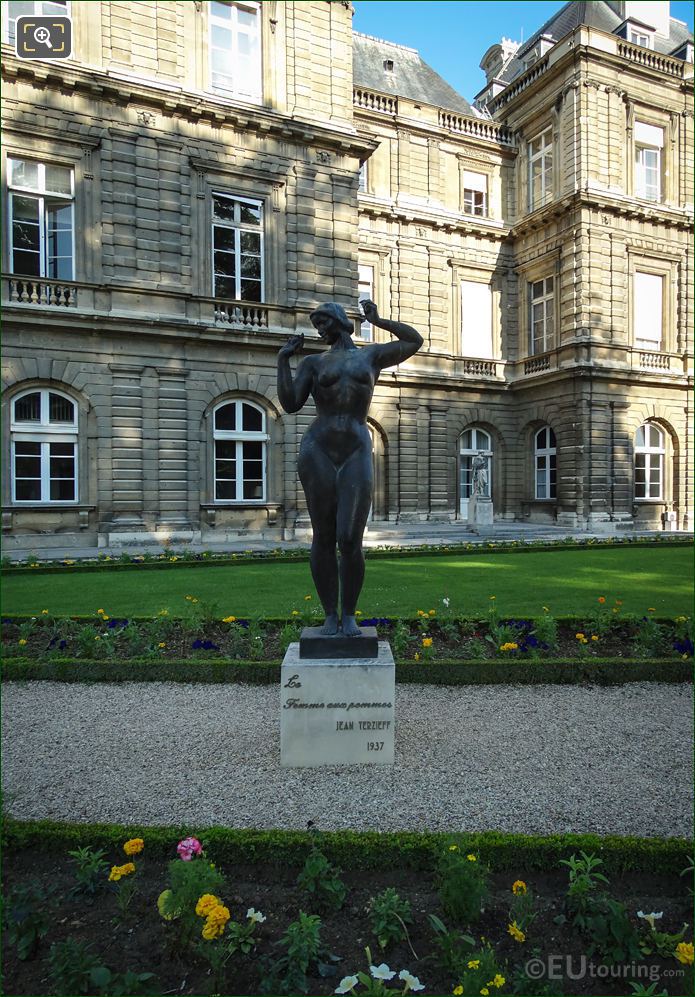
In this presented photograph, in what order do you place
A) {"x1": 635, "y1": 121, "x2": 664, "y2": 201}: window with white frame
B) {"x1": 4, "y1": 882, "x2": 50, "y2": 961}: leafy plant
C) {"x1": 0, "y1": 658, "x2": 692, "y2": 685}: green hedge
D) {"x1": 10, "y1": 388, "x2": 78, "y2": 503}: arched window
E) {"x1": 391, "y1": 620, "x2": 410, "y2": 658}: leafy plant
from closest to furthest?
{"x1": 4, "y1": 882, "x2": 50, "y2": 961}: leafy plant → {"x1": 0, "y1": 658, "x2": 692, "y2": 685}: green hedge → {"x1": 391, "y1": 620, "x2": 410, "y2": 658}: leafy plant → {"x1": 10, "y1": 388, "x2": 78, "y2": 503}: arched window → {"x1": 635, "y1": 121, "x2": 664, "y2": 201}: window with white frame

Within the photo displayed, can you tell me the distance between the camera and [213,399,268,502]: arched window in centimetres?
1944

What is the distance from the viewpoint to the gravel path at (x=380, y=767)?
3715 millimetres

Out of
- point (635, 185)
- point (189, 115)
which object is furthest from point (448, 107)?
point (189, 115)

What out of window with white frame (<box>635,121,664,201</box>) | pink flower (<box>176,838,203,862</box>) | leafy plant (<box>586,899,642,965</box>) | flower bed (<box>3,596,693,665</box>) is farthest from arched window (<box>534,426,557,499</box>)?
pink flower (<box>176,838,203,862</box>)

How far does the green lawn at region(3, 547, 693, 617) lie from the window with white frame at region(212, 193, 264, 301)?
1059cm

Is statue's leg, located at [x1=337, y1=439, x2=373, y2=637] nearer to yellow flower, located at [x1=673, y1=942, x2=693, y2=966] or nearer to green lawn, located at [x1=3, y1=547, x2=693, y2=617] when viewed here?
yellow flower, located at [x1=673, y1=942, x2=693, y2=966]

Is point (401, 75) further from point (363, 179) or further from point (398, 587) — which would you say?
point (398, 587)

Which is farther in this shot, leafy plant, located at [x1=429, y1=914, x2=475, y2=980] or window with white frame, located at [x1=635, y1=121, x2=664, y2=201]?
window with white frame, located at [x1=635, y1=121, x2=664, y2=201]

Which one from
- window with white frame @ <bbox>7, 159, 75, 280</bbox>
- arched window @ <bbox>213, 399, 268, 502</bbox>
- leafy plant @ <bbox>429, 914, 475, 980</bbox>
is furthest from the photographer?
arched window @ <bbox>213, 399, 268, 502</bbox>

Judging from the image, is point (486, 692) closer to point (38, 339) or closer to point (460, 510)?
point (38, 339)

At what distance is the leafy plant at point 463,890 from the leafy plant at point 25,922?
164cm

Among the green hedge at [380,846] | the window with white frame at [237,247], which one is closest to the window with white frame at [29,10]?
the window with white frame at [237,247]

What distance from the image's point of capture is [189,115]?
18312mm

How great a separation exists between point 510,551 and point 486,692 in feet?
33.8
